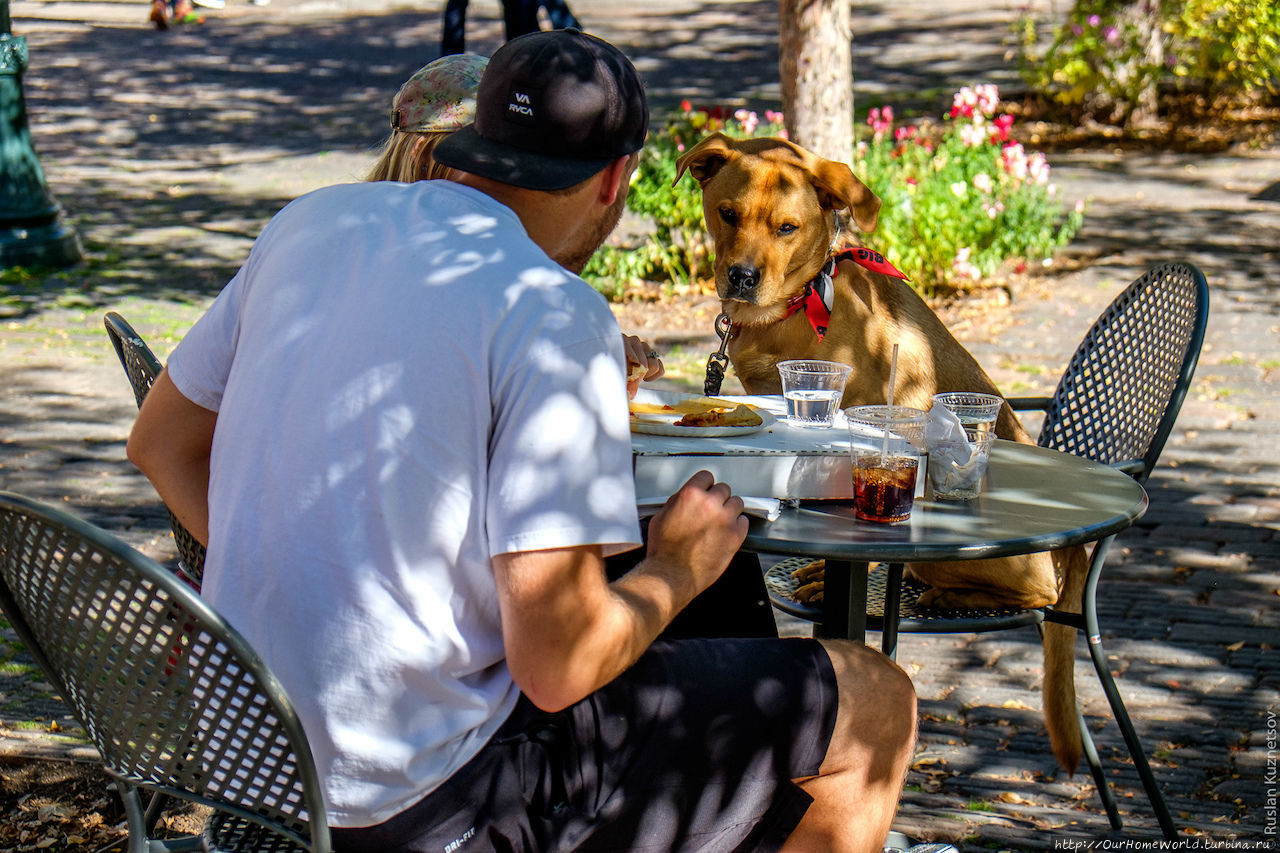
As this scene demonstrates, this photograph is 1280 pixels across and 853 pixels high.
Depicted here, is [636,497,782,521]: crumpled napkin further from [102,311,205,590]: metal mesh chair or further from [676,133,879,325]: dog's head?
[676,133,879,325]: dog's head

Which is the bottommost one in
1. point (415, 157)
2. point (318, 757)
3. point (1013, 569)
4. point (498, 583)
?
point (1013, 569)

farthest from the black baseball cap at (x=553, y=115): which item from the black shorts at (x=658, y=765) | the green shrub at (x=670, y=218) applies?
the green shrub at (x=670, y=218)

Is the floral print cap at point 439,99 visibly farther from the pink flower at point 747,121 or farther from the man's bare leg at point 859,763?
the pink flower at point 747,121

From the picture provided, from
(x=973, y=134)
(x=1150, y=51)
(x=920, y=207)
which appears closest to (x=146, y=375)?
(x=920, y=207)

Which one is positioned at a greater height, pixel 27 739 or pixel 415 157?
pixel 415 157

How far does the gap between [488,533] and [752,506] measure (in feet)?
2.12

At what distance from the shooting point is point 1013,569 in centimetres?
316

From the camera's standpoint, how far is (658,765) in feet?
6.98

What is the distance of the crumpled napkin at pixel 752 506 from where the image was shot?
7.60 feet

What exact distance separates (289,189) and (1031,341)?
7265 mm

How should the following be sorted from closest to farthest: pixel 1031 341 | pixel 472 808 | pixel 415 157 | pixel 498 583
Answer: pixel 498 583 < pixel 472 808 < pixel 415 157 < pixel 1031 341

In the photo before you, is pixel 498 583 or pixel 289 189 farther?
pixel 289 189

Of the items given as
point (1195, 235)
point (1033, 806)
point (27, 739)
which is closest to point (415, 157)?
point (27, 739)

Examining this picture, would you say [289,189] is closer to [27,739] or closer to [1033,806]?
[27,739]
